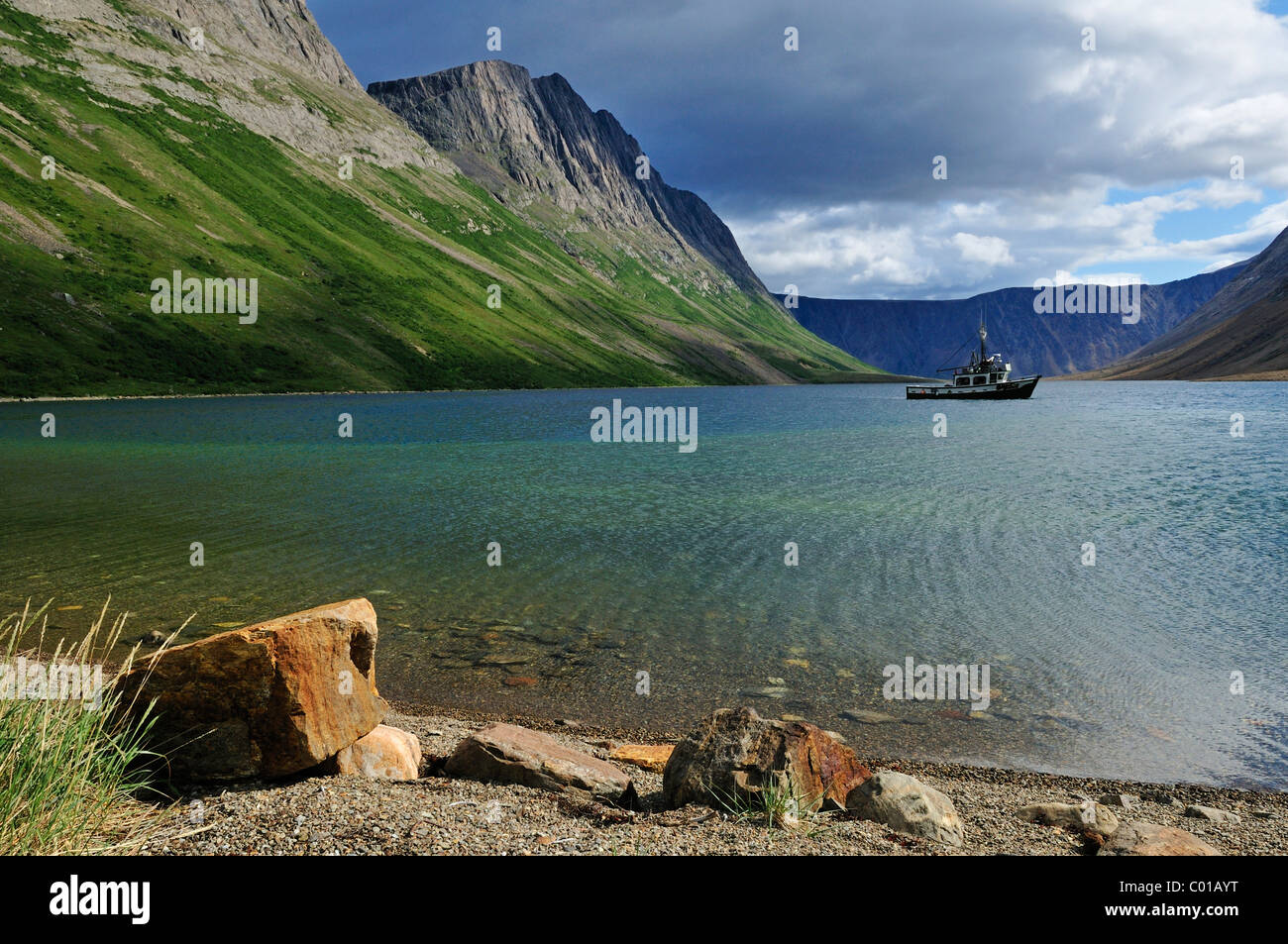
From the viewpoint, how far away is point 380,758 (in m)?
10.7

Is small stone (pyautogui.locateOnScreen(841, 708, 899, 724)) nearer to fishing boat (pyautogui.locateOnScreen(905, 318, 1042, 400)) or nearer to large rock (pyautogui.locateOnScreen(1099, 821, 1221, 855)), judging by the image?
large rock (pyautogui.locateOnScreen(1099, 821, 1221, 855))

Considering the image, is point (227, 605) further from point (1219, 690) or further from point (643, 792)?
point (1219, 690)

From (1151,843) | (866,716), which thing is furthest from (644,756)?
(1151,843)

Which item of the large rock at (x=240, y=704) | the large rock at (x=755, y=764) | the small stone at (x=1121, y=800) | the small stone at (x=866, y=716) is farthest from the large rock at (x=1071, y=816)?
the large rock at (x=240, y=704)

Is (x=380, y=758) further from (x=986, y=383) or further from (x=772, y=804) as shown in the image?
(x=986, y=383)

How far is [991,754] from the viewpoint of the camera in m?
13.8

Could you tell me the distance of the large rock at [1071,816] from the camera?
32.3 ft

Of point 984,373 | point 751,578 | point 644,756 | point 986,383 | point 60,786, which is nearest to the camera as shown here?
point 60,786

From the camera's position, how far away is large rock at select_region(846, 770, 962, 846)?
9.16 metres

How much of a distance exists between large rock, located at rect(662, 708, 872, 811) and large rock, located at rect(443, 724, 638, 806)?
928 millimetres

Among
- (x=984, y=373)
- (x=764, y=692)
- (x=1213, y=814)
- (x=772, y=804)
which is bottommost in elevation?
(x=1213, y=814)

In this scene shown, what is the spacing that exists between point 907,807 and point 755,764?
6.64 feet

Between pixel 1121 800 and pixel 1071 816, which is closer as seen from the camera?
pixel 1071 816

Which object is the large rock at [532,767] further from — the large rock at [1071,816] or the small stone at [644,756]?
the large rock at [1071,816]
